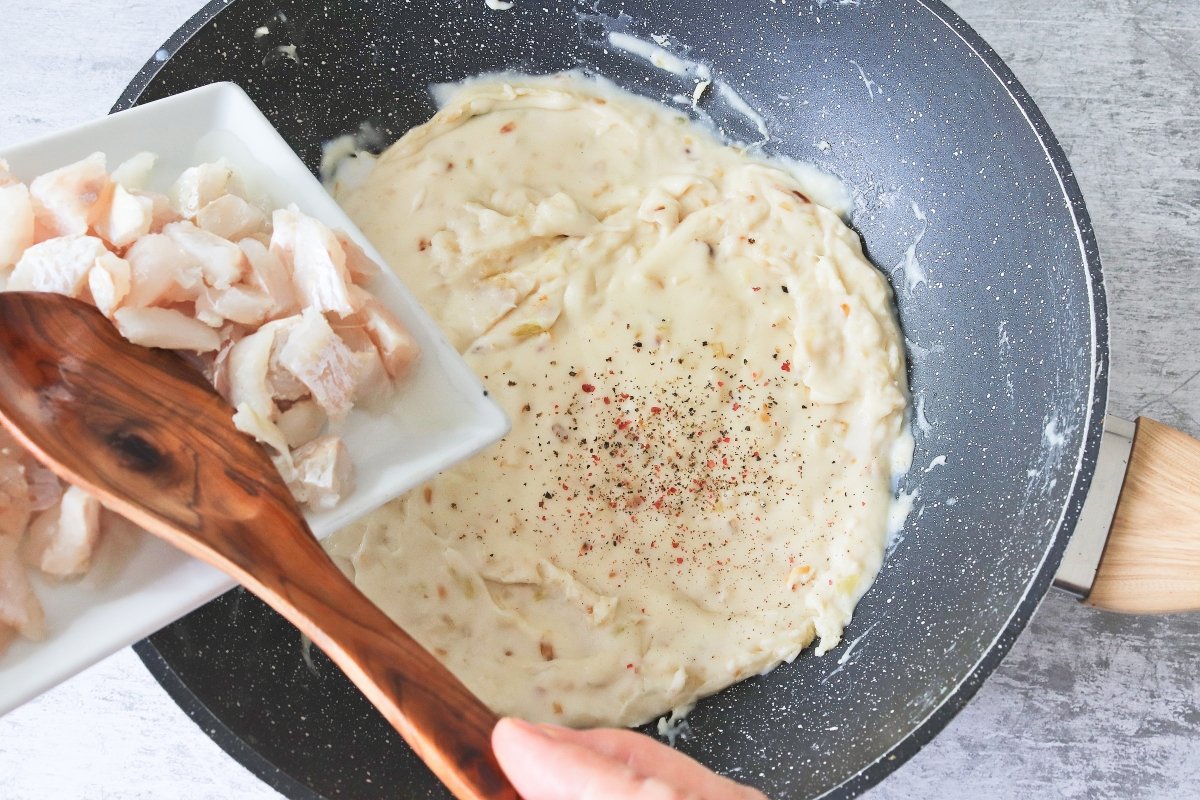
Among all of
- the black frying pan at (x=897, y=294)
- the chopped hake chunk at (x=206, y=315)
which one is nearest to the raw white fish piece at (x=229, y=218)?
the chopped hake chunk at (x=206, y=315)

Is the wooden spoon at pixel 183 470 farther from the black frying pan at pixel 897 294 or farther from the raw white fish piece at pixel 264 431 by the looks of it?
the black frying pan at pixel 897 294

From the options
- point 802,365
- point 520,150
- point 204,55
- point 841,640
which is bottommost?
point 841,640

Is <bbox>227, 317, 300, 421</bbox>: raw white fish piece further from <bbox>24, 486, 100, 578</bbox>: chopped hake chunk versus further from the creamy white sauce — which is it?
the creamy white sauce

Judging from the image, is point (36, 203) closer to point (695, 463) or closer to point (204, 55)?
point (204, 55)

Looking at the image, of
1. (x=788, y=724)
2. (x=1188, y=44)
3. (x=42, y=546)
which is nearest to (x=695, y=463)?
(x=788, y=724)

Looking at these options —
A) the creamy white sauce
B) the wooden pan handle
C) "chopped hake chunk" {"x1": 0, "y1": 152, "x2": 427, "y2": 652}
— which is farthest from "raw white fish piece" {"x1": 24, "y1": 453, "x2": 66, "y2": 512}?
the wooden pan handle
